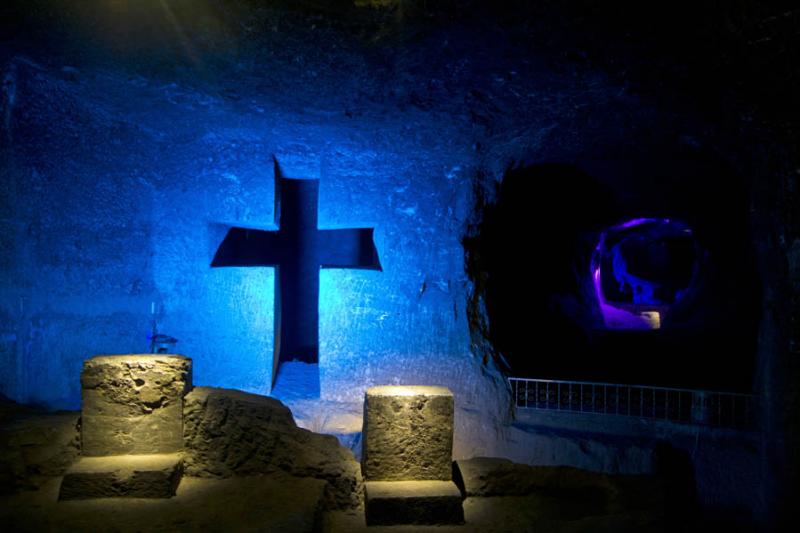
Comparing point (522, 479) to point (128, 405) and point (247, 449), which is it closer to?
point (247, 449)

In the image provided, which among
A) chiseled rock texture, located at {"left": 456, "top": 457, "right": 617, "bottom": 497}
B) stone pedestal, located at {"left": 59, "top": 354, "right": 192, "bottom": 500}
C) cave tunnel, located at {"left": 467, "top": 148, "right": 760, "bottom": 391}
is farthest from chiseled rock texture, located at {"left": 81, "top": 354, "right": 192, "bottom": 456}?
cave tunnel, located at {"left": 467, "top": 148, "right": 760, "bottom": 391}

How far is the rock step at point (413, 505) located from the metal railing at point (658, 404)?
7.27 ft

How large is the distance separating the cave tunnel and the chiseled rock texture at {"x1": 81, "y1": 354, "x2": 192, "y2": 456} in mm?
3724

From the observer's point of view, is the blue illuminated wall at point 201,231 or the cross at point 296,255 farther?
the cross at point 296,255

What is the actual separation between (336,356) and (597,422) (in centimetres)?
305

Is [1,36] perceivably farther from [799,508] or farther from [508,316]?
[799,508]

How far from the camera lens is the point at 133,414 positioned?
4.13 metres

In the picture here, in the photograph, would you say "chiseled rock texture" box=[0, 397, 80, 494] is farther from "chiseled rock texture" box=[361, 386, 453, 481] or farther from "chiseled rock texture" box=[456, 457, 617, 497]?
"chiseled rock texture" box=[456, 457, 617, 497]

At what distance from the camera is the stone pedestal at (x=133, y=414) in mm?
4039

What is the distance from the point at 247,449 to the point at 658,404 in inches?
205

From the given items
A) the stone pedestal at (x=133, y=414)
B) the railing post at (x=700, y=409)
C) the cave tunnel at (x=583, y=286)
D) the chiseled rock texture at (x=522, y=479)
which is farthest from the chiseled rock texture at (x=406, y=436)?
the railing post at (x=700, y=409)

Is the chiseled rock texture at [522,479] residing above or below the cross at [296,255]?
below

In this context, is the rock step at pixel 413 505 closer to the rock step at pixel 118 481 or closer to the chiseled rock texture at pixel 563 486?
the chiseled rock texture at pixel 563 486

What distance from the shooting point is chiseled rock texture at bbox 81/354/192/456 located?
13.4ft
